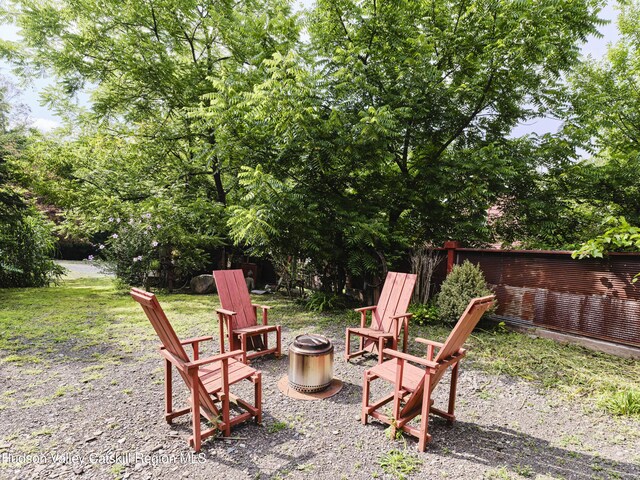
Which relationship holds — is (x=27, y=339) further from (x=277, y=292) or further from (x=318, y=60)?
(x=318, y=60)

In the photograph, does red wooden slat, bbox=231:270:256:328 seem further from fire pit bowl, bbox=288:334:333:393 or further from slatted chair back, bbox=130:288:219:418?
slatted chair back, bbox=130:288:219:418

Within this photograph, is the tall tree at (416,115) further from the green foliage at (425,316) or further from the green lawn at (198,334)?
the green lawn at (198,334)

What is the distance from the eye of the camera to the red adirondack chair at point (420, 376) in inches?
96.0

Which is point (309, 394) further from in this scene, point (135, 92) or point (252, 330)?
point (135, 92)

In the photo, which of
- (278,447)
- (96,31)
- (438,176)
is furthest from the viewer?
(96,31)

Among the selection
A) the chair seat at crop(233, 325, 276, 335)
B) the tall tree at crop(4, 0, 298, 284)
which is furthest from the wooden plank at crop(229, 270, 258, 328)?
the tall tree at crop(4, 0, 298, 284)

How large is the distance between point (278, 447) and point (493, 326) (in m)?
4.86

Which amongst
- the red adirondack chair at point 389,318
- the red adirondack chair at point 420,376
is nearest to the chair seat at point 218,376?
the red adirondack chair at point 420,376

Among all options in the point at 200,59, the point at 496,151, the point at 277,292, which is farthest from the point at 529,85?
the point at 200,59

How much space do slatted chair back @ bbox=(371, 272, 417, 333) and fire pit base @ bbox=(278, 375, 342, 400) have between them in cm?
124

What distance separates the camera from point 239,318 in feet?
14.8

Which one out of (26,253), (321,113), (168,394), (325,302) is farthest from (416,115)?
(26,253)

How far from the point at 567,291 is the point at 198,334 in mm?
6247

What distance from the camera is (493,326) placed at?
229 inches
